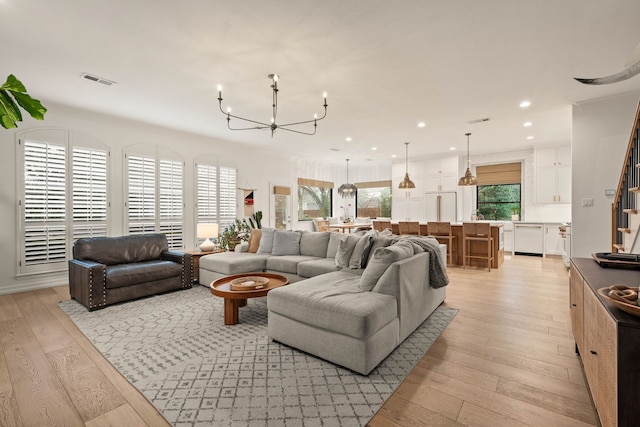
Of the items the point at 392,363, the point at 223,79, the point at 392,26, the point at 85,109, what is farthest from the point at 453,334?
the point at 85,109

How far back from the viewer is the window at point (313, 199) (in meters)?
9.45

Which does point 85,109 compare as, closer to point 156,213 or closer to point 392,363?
point 156,213

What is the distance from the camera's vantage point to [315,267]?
13.1ft

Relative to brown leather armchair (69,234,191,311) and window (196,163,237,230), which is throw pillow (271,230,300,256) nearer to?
brown leather armchair (69,234,191,311)

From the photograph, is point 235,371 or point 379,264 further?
point 379,264

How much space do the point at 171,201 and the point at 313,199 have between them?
490 cm

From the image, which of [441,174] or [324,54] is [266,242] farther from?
[441,174]

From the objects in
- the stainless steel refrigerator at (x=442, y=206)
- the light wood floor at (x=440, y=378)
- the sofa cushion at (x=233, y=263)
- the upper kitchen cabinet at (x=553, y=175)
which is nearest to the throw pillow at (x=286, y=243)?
the sofa cushion at (x=233, y=263)

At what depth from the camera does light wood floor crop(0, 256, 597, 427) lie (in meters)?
1.77

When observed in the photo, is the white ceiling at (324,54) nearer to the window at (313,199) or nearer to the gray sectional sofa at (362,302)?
the gray sectional sofa at (362,302)

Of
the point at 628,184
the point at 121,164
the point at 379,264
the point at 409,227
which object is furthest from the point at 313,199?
the point at 628,184

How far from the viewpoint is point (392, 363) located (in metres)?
2.34

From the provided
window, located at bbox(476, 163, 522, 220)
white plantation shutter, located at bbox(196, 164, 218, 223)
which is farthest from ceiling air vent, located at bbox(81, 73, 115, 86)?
window, located at bbox(476, 163, 522, 220)

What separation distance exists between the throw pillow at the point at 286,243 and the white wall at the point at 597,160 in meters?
4.35
